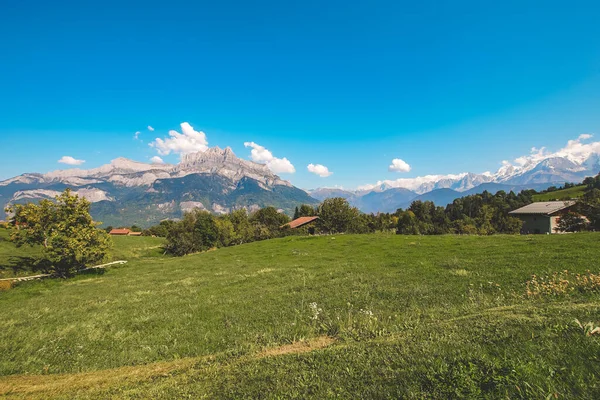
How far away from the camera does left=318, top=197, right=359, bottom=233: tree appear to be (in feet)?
294

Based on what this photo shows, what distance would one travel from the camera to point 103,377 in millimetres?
8055

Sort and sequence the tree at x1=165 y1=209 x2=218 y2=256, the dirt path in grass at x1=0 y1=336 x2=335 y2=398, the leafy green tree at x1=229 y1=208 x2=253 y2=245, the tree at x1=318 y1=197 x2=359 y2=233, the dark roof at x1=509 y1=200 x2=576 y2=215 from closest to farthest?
the dirt path in grass at x1=0 y1=336 x2=335 y2=398 → the dark roof at x1=509 y1=200 x2=576 y2=215 → the tree at x1=165 y1=209 x2=218 y2=256 → the tree at x1=318 y1=197 x2=359 y2=233 → the leafy green tree at x1=229 y1=208 x2=253 y2=245

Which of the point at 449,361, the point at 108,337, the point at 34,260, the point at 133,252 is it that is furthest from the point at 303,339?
the point at 133,252

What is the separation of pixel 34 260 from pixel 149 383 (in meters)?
48.8

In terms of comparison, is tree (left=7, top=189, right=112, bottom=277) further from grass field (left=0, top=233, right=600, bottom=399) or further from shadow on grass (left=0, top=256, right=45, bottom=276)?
grass field (left=0, top=233, right=600, bottom=399)

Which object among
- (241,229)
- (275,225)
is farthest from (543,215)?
(275,225)

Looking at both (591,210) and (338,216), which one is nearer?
(591,210)

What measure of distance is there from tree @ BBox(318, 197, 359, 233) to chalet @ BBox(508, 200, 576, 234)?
150ft

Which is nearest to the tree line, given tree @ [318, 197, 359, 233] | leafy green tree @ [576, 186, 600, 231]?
tree @ [318, 197, 359, 233]

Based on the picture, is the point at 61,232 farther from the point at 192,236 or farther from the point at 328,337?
the point at 192,236

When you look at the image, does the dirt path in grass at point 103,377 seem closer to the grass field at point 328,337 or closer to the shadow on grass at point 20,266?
the grass field at point 328,337

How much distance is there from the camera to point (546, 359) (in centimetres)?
494

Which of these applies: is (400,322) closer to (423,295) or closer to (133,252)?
(423,295)

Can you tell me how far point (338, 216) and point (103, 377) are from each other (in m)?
83.8
